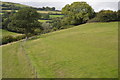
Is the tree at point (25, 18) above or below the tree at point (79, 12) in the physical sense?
below

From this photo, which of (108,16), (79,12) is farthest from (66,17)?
(108,16)

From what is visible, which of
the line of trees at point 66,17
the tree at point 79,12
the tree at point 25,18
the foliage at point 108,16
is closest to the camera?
the tree at point 25,18

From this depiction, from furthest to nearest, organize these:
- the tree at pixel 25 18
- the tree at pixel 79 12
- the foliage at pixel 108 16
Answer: the tree at pixel 79 12, the foliage at pixel 108 16, the tree at pixel 25 18

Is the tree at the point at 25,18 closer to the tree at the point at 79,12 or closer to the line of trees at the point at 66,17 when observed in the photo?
the line of trees at the point at 66,17

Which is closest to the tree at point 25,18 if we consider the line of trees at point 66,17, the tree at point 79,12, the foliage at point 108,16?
the line of trees at point 66,17

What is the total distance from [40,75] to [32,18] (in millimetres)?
31790

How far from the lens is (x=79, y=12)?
6356 cm

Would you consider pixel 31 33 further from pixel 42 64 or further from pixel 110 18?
pixel 42 64

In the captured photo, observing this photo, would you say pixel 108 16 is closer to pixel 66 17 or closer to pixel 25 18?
pixel 66 17

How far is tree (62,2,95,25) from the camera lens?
6266cm

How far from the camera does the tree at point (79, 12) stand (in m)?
62.7

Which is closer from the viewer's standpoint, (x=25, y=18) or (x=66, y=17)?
(x=25, y=18)

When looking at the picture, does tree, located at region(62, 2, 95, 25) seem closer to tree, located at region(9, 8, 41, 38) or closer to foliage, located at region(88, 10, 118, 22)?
foliage, located at region(88, 10, 118, 22)

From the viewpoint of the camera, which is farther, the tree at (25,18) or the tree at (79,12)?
the tree at (79,12)
